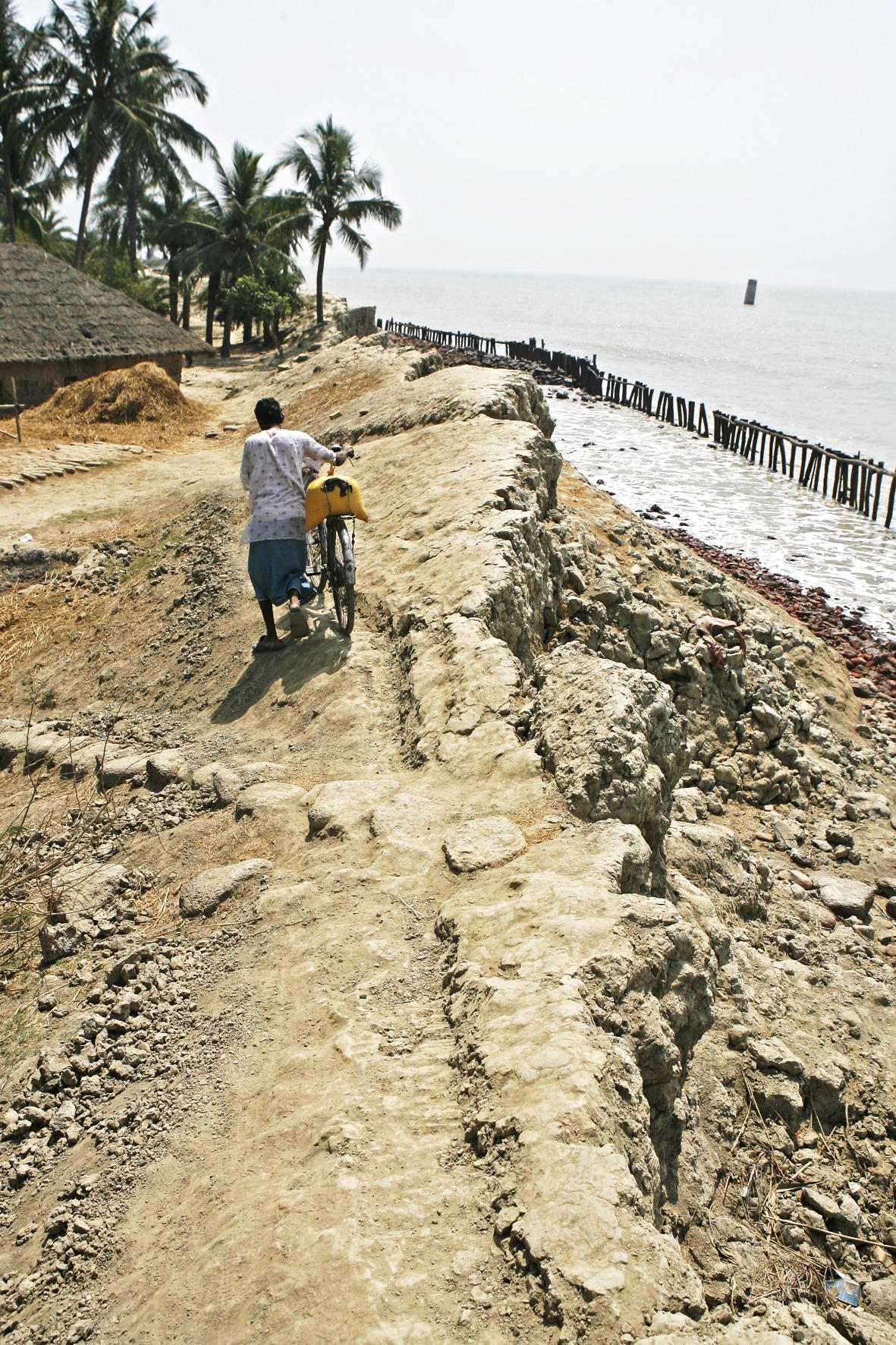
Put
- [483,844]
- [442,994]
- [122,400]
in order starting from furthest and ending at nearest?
1. [122,400]
2. [483,844]
3. [442,994]

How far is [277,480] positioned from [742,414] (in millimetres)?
38716

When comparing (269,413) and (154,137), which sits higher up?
(154,137)

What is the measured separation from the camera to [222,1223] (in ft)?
9.53

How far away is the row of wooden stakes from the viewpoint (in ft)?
82.5

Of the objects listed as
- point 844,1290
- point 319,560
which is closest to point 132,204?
point 319,560

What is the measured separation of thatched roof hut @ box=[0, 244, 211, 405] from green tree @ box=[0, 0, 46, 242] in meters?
14.4

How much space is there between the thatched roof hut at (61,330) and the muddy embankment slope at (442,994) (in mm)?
13280

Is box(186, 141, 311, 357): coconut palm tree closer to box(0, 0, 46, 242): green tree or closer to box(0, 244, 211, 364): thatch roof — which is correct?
box(0, 0, 46, 242): green tree

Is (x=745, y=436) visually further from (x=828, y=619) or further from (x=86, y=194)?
(x=86, y=194)

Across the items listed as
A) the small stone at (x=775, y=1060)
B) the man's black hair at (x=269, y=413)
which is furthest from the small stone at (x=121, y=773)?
the small stone at (x=775, y=1060)

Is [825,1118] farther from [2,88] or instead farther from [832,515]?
[2,88]

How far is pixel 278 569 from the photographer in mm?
7145

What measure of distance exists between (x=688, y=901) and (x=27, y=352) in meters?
18.9

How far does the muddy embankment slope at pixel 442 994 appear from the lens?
2713 mm
